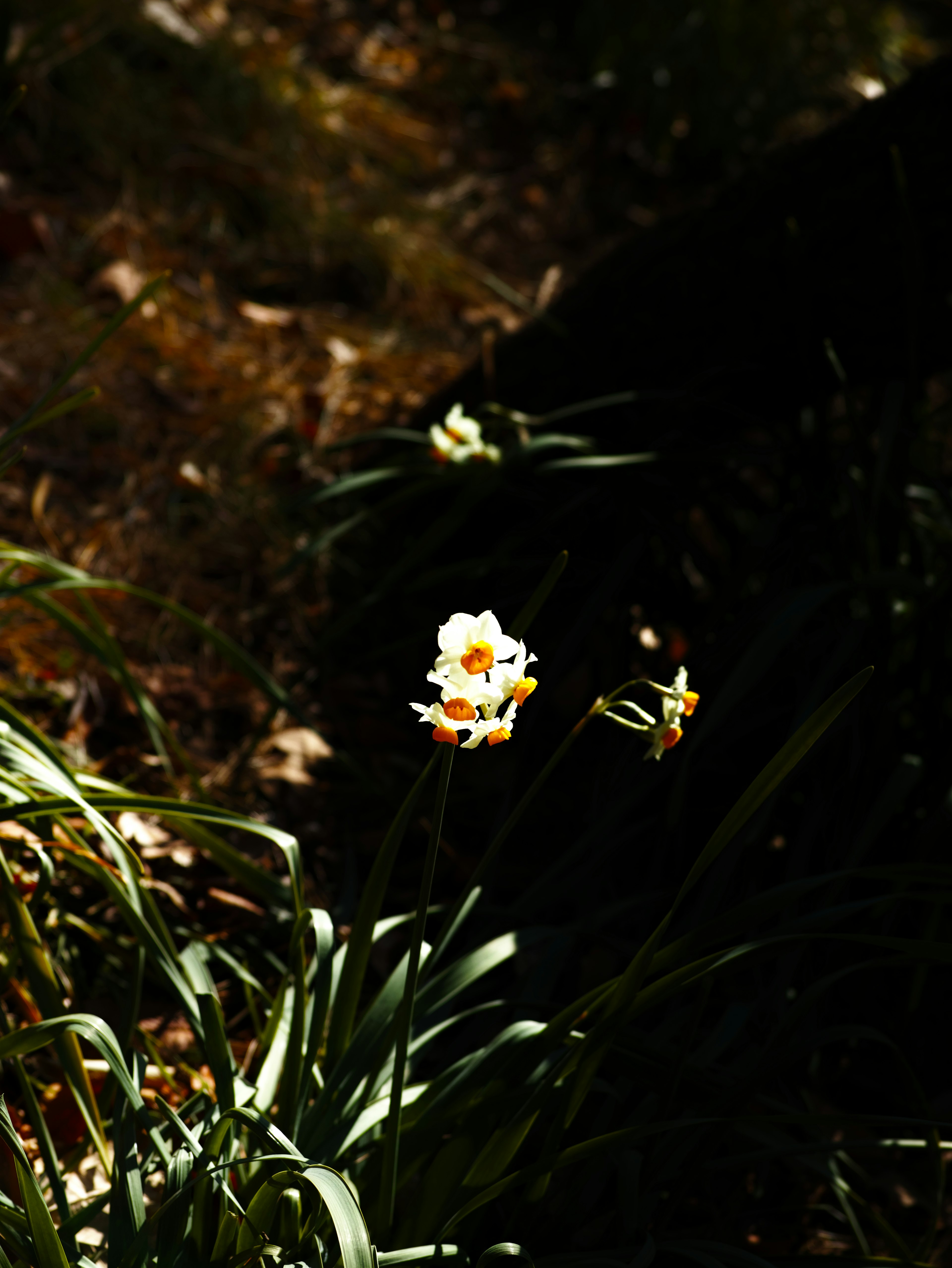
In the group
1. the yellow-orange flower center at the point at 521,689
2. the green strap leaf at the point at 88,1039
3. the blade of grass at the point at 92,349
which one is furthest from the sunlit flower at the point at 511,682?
the blade of grass at the point at 92,349

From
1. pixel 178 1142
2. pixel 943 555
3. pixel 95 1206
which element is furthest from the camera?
pixel 943 555

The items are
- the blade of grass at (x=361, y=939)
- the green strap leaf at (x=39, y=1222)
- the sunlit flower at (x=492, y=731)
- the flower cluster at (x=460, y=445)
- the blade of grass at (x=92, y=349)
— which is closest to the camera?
the sunlit flower at (x=492, y=731)

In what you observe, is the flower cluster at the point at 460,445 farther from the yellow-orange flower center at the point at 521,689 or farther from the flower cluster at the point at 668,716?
the yellow-orange flower center at the point at 521,689

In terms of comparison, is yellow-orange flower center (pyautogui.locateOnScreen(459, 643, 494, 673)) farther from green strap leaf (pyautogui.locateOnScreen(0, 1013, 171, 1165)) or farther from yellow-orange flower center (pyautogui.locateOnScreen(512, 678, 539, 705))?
green strap leaf (pyautogui.locateOnScreen(0, 1013, 171, 1165))

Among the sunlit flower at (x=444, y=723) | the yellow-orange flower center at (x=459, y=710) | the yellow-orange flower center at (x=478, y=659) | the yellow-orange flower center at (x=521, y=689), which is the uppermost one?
the yellow-orange flower center at (x=478, y=659)

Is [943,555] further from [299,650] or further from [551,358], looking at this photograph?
[299,650]

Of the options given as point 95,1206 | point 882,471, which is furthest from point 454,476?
point 95,1206

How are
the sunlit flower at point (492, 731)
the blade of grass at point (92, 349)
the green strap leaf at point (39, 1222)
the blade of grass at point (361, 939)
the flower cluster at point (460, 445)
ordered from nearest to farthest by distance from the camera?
the sunlit flower at point (492, 731), the green strap leaf at point (39, 1222), the blade of grass at point (361, 939), the blade of grass at point (92, 349), the flower cluster at point (460, 445)
